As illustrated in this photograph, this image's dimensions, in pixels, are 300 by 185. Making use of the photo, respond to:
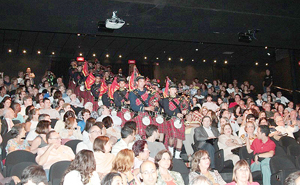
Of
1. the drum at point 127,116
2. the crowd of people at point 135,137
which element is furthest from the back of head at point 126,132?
the drum at point 127,116

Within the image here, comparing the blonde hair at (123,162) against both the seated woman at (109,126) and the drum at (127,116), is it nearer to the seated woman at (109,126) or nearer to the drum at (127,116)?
the seated woman at (109,126)

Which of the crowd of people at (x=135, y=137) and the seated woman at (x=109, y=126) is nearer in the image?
the crowd of people at (x=135, y=137)

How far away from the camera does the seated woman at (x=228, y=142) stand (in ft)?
19.3

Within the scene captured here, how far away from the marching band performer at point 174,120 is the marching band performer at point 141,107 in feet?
1.10

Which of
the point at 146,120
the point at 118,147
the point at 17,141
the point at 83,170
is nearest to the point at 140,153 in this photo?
the point at 118,147

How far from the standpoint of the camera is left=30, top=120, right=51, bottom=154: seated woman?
4.80 metres

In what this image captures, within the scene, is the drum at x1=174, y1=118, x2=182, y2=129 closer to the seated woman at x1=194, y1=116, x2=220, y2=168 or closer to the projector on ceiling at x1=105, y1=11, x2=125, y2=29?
the seated woman at x1=194, y1=116, x2=220, y2=168

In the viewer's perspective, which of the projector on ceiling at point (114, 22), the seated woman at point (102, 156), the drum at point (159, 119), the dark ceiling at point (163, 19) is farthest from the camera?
the projector on ceiling at point (114, 22)

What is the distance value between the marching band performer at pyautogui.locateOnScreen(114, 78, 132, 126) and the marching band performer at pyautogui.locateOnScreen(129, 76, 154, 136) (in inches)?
14.0

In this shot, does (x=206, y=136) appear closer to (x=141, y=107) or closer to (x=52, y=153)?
(x=141, y=107)

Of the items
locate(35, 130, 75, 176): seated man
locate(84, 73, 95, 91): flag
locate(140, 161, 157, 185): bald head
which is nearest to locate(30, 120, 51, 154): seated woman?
locate(35, 130, 75, 176): seated man

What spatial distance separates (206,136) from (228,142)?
407 millimetres

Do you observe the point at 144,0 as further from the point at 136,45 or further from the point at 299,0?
the point at 136,45

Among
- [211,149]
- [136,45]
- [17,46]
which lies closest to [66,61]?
[17,46]
